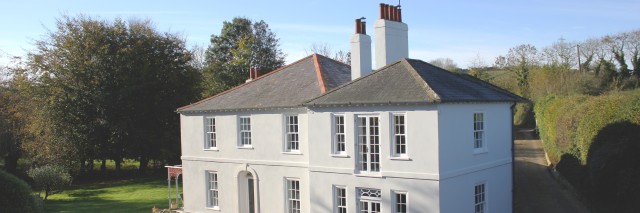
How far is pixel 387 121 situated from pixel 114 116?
3104 centimetres

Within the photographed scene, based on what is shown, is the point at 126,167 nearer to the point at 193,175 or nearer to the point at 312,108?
the point at 193,175

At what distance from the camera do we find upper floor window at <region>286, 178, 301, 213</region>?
2169 cm

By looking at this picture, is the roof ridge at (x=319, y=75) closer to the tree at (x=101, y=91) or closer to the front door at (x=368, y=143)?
the front door at (x=368, y=143)

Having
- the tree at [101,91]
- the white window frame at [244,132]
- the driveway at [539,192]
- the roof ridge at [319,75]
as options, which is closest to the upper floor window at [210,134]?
the white window frame at [244,132]

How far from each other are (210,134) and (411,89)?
11.7 metres

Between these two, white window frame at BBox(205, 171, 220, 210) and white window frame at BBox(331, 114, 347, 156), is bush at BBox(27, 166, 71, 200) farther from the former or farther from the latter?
white window frame at BBox(331, 114, 347, 156)

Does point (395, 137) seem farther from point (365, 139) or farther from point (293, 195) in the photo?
point (293, 195)

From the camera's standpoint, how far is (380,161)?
57.9 ft

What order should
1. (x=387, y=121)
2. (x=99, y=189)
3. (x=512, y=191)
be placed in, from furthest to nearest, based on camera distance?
(x=99, y=189) → (x=512, y=191) → (x=387, y=121)

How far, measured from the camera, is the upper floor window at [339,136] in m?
18.8

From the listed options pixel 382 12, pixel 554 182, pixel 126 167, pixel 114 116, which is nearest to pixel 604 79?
pixel 554 182

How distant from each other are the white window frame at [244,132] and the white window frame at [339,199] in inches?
230

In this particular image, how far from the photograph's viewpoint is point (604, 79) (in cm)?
4197

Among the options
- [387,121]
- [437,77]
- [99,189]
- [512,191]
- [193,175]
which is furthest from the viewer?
[99,189]
